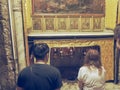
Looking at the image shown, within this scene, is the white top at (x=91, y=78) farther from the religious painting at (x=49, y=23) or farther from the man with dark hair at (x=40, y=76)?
the religious painting at (x=49, y=23)

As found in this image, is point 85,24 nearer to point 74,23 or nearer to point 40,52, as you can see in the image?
point 74,23

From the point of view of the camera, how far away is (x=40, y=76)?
3.03 metres

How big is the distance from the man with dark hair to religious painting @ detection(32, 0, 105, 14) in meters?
3.89

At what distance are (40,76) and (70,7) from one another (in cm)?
421

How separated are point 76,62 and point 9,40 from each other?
2.19 meters

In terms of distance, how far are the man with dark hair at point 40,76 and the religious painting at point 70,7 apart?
12.8 ft

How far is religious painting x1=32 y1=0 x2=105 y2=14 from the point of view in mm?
6883

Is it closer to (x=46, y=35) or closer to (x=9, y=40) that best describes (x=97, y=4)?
(x=46, y=35)

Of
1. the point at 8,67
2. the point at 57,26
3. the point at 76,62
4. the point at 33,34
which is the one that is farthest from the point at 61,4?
the point at 8,67

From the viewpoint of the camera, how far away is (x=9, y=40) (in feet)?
18.3

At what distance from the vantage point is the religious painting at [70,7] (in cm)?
688

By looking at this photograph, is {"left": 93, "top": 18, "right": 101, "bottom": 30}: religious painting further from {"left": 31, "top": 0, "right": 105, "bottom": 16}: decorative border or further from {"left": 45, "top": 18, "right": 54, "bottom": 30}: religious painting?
{"left": 45, "top": 18, "right": 54, "bottom": 30}: religious painting

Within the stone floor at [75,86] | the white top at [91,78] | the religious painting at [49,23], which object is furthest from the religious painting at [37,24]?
the white top at [91,78]

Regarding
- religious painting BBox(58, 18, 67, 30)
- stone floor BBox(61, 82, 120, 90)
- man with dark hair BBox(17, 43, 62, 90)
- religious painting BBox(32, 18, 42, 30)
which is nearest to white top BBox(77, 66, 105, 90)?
man with dark hair BBox(17, 43, 62, 90)
